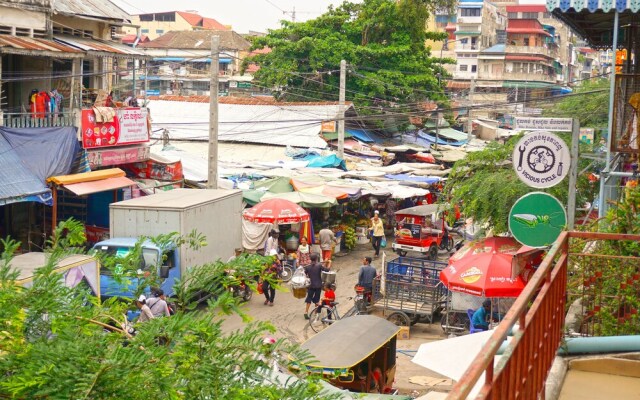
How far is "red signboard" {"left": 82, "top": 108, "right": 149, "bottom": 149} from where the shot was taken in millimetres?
22156

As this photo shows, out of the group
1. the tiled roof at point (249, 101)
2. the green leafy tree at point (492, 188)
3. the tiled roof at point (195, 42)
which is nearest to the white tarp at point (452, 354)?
the green leafy tree at point (492, 188)

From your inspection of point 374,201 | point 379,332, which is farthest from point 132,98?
point 379,332

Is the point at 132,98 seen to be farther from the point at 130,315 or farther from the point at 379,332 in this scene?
the point at 379,332

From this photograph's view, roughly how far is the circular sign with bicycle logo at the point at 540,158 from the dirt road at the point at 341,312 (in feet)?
17.4

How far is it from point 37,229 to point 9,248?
59.0ft

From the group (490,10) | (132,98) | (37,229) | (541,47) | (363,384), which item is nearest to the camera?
(363,384)

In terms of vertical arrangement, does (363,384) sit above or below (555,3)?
below

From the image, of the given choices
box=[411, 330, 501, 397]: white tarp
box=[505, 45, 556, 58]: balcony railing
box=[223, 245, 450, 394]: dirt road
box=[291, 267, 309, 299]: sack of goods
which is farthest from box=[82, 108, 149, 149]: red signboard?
box=[505, 45, 556, 58]: balcony railing

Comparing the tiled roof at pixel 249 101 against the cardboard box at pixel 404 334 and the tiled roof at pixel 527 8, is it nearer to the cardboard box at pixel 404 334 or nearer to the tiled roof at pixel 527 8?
the cardboard box at pixel 404 334

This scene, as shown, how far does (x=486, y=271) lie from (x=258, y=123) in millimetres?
26034

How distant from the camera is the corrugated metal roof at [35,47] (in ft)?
64.6

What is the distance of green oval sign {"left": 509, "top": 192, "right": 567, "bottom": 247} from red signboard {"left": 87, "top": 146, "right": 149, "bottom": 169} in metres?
15.7

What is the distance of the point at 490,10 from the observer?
8081cm

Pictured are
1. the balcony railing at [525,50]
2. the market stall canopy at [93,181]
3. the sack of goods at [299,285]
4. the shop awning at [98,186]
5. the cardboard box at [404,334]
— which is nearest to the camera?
the cardboard box at [404,334]
